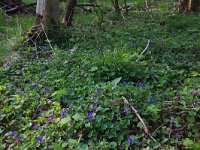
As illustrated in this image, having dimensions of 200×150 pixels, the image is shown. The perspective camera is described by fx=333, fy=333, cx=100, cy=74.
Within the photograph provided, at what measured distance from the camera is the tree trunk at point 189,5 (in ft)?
29.0

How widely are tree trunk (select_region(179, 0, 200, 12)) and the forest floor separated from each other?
278 cm

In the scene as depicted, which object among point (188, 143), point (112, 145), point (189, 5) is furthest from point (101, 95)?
point (189, 5)

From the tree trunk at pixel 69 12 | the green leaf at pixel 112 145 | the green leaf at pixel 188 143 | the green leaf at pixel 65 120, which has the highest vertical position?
the tree trunk at pixel 69 12

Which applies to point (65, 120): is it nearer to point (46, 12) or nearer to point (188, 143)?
point (188, 143)

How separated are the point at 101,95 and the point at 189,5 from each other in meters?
6.20

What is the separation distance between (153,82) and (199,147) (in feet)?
4.91

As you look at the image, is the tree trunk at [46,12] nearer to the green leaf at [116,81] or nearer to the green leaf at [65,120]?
the green leaf at [116,81]

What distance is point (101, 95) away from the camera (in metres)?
3.50

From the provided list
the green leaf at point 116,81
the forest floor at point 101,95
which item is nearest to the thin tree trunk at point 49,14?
the forest floor at point 101,95

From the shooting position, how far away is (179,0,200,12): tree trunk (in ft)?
29.0

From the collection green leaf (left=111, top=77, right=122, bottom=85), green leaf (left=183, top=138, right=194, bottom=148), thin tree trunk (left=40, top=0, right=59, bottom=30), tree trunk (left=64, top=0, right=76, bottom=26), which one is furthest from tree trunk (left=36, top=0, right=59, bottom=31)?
green leaf (left=183, top=138, right=194, bottom=148)

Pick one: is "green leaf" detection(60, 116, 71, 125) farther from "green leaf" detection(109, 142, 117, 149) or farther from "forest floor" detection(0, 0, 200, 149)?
"green leaf" detection(109, 142, 117, 149)

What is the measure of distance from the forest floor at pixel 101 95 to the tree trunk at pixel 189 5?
2784 mm

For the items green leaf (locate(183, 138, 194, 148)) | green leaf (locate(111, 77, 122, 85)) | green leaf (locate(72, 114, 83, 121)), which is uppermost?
green leaf (locate(111, 77, 122, 85))
